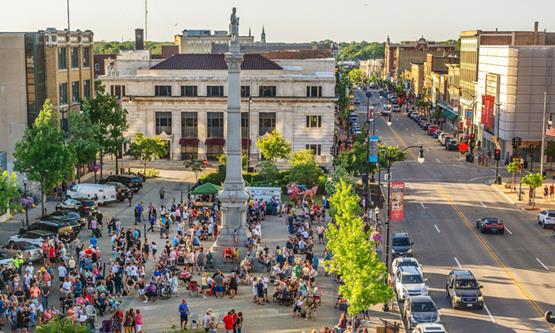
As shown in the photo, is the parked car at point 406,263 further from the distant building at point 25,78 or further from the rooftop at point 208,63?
the rooftop at point 208,63

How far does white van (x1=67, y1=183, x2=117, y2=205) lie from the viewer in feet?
217

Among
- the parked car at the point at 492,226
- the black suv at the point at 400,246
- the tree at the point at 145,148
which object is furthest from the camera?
the tree at the point at 145,148

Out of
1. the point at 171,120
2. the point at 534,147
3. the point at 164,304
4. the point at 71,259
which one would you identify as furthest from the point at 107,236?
the point at 534,147

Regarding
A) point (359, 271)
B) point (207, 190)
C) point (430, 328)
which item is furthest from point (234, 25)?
point (430, 328)

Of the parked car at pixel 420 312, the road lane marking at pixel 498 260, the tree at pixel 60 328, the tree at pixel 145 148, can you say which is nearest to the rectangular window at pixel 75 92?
the tree at pixel 145 148

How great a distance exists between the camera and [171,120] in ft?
321

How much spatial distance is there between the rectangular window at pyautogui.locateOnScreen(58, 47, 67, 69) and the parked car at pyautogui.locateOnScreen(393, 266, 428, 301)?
43752 mm

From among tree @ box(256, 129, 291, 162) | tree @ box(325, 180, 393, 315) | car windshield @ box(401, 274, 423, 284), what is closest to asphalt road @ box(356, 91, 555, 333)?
car windshield @ box(401, 274, 423, 284)

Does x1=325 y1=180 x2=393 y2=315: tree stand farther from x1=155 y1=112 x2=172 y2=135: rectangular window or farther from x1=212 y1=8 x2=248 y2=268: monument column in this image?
x1=155 y1=112 x2=172 y2=135: rectangular window

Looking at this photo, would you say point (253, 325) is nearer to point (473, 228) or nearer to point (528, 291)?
point (528, 291)

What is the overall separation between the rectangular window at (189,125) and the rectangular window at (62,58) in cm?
2066

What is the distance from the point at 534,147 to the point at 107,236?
5361cm

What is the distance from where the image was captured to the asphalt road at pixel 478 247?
39.3 m

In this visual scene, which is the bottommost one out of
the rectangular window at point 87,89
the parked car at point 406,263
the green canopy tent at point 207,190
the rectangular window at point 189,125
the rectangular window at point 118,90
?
the parked car at point 406,263
